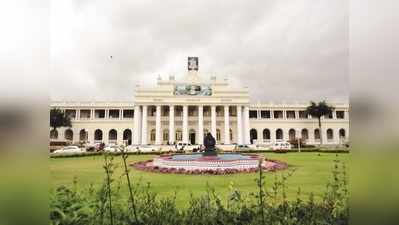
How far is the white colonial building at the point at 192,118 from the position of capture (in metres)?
56.9

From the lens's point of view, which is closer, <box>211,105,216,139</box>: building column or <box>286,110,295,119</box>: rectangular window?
<box>211,105,216,139</box>: building column

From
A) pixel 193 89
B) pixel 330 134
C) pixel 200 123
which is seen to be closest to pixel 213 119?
pixel 200 123

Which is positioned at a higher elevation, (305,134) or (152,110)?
(152,110)

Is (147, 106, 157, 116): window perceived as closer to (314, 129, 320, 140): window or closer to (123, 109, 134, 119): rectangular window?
(123, 109, 134, 119): rectangular window

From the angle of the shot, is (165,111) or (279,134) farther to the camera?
(279,134)

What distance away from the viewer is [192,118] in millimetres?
58844

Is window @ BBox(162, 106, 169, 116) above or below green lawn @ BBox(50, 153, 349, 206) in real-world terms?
above

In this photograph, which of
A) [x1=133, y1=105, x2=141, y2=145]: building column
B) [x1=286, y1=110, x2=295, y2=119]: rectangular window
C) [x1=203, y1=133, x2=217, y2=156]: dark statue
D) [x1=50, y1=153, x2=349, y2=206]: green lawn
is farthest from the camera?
[x1=286, y1=110, x2=295, y2=119]: rectangular window

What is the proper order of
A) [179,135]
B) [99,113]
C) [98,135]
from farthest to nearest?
[99,113], [98,135], [179,135]

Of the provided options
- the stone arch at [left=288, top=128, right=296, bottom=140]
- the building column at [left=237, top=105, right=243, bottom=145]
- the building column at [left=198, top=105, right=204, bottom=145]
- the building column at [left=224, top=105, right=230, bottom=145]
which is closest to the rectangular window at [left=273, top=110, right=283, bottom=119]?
the stone arch at [left=288, top=128, right=296, bottom=140]

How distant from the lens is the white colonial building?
56.9 m


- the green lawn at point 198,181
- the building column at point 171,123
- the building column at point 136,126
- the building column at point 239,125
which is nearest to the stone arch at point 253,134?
the building column at point 239,125

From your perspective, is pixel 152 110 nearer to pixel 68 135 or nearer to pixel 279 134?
pixel 68 135
